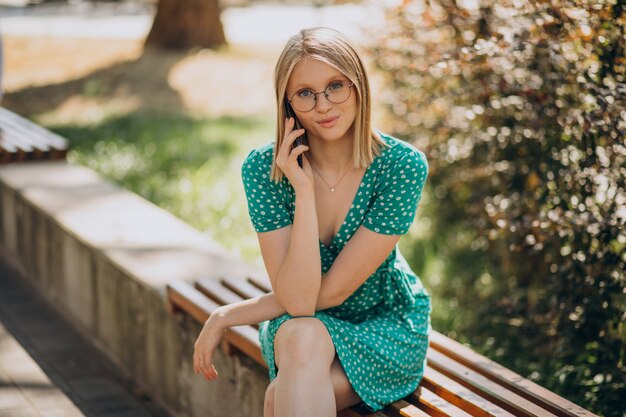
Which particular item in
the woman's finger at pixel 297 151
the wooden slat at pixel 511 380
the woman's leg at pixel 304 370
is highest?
the woman's finger at pixel 297 151

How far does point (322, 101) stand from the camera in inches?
123

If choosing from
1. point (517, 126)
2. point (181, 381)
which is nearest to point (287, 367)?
point (181, 381)

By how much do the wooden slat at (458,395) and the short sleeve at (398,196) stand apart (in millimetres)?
549

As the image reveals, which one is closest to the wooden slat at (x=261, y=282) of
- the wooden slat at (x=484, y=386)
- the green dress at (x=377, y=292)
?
the green dress at (x=377, y=292)

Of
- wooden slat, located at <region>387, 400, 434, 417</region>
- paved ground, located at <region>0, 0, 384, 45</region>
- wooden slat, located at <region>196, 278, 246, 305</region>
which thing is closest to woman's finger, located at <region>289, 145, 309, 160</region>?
wooden slat, located at <region>387, 400, 434, 417</region>

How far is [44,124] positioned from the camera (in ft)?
32.5

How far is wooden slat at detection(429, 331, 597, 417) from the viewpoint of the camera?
3.06 metres

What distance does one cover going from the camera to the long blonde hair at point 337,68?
3.09 metres

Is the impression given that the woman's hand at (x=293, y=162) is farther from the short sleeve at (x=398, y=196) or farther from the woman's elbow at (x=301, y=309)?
the woman's elbow at (x=301, y=309)

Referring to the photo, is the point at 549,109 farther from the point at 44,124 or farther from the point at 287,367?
the point at 44,124

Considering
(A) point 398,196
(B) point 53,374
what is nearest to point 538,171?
(A) point 398,196

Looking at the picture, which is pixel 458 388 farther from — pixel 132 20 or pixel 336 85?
pixel 132 20

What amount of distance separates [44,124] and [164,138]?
1.78 metres

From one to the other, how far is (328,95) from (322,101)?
3 centimetres
